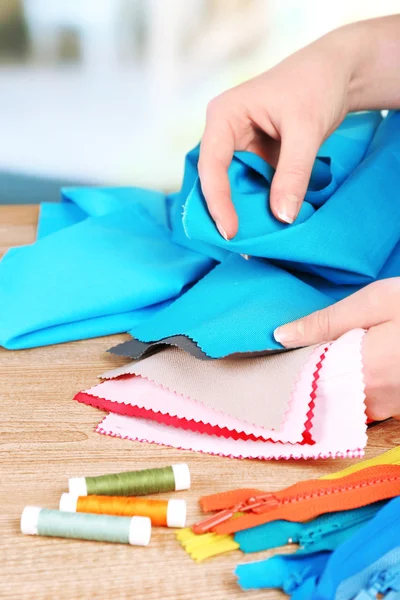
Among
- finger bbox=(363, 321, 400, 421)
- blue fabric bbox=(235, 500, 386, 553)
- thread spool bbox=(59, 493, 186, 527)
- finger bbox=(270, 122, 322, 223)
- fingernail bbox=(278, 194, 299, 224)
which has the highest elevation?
finger bbox=(270, 122, 322, 223)

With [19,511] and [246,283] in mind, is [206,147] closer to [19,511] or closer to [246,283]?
[246,283]

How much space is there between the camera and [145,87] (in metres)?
1.62

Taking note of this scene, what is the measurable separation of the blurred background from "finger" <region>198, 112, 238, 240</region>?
0.71 m

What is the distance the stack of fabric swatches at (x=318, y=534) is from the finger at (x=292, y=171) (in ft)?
1.14

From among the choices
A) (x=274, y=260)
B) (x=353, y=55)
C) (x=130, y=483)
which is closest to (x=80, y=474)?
(x=130, y=483)

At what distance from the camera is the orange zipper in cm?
59

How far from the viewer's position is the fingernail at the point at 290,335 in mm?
753

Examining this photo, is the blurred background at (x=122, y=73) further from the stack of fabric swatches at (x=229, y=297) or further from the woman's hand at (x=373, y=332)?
the woman's hand at (x=373, y=332)

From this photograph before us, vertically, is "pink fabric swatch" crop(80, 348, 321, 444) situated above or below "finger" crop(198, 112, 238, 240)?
below

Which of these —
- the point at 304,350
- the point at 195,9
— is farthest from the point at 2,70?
the point at 304,350

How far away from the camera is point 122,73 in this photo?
1604mm

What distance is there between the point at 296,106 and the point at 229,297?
0.27 metres

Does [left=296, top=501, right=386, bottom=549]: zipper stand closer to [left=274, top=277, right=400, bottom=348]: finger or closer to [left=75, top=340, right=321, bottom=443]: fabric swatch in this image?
[left=75, top=340, right=321, bottom=443]: fabric swatch

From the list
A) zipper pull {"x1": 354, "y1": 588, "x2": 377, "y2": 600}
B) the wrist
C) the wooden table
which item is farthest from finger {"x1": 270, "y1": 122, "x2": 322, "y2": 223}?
zipper pull {"x1": 354, "y1": 588, "x2": 377, "y2": 600}
